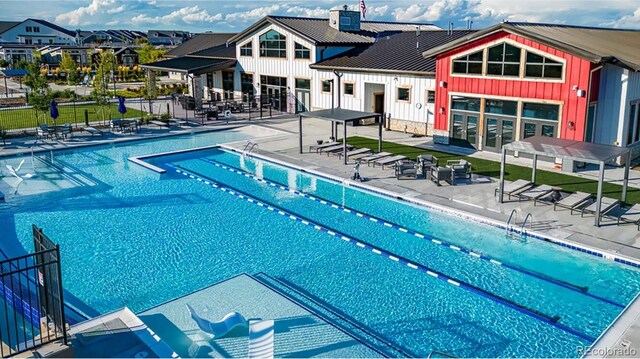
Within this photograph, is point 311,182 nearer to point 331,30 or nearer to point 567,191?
point 567,191

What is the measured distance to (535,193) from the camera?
56.2 feet

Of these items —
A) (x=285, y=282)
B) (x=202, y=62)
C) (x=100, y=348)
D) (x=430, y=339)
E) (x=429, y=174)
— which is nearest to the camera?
(x=100, y=348)

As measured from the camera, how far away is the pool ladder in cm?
2557

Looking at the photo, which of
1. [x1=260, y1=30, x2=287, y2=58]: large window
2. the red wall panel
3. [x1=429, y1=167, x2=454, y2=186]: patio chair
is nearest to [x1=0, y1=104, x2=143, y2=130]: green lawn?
[x1=260, y1=30, x2=287, y2=58]: large window

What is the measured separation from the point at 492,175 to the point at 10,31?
115764 millimetres

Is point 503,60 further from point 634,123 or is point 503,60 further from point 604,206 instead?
point 604,206

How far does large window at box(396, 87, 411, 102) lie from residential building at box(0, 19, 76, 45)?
10187 cm

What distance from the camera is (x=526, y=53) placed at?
22141 mm

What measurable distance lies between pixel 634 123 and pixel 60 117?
33145 mm

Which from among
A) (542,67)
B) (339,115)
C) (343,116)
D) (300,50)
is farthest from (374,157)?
(300,50)

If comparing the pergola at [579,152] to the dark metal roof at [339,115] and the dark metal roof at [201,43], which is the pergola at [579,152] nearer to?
the dark metal roof at [339,115]

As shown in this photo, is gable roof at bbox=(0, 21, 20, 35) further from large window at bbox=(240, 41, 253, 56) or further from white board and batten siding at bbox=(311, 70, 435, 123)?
white board and batten siding at bbox=(311, 70, 435, 123)

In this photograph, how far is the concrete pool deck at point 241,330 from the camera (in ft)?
31.9

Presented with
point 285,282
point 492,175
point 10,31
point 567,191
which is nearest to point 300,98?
point 492,175
